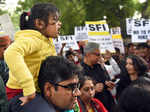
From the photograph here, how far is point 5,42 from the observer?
3398mm

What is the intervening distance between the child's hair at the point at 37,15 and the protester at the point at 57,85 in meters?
0.62

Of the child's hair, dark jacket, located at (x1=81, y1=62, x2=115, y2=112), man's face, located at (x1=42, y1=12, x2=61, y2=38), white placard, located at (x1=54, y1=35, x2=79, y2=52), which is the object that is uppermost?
the child's hair

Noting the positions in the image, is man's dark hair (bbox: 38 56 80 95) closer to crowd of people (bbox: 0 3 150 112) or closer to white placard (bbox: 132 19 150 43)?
crowd of people (bbox: 0 3 150 112)

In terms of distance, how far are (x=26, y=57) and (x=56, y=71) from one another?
0.47m

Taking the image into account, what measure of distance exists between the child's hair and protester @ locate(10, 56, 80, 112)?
24.4 inches

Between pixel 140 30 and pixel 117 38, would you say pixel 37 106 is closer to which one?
pixel 140 30

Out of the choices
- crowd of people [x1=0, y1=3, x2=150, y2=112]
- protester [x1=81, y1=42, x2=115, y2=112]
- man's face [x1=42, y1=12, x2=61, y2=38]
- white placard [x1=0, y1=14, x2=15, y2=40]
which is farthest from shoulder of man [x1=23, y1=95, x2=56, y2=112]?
protester [x1=81, y1=42, x2=115, y2=112]

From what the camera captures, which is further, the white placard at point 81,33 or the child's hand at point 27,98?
the white placard at point 81,33

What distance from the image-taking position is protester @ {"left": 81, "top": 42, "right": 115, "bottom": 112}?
13.7ft

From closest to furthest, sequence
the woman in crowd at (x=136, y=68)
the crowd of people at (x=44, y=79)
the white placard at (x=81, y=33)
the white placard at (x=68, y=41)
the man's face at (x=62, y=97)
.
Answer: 1. the crowd of people at (x=44, y=79)
2. the man's face at (x=62, y=97)
3. the woman in crowd at (x=136, y=68)
4. the white placard at (x=68, y=41)
5. the white placard at (x=81, y=33)

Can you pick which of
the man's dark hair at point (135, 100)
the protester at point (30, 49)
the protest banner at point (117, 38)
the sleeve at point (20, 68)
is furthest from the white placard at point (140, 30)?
the man's dark hair at point (135, 100)

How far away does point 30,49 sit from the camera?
223 centimetres

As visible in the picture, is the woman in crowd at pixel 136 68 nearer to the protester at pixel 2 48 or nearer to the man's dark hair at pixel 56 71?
the protester at pixel 2 48

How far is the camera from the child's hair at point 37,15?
249 cm
